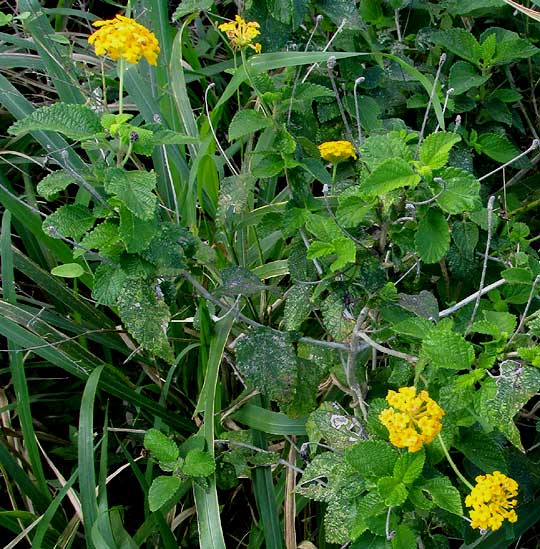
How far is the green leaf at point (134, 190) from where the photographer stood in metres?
0.79

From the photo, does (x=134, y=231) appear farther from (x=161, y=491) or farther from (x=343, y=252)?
(x=161, y=491)

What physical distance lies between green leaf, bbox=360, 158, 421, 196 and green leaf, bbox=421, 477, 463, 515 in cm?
32

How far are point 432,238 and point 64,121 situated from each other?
42 cm

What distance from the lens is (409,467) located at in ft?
2.68

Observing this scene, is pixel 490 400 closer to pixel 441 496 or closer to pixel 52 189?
pixel 441 496

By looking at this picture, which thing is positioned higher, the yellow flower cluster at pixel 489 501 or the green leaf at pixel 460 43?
the green leaf at pixel 460 43

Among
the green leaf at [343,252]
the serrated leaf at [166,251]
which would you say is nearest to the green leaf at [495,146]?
the green leaf at [343,252]

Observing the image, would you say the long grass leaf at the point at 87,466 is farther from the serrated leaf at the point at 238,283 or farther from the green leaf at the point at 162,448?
the serrated leaf at the point at 238,283

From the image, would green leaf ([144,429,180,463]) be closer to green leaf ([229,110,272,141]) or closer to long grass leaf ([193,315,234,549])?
long grass leaf ([193,315,234,549])

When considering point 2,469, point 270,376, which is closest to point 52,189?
point 270,376

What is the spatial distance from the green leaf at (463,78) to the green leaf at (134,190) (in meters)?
0.61

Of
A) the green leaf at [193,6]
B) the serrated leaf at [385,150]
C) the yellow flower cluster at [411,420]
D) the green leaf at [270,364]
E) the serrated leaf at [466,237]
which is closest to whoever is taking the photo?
the yellow flower cluster at [411,420]

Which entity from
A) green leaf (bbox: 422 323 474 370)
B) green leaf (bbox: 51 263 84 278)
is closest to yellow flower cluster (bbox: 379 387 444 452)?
green leaf (bbox: 422 323 474 370)

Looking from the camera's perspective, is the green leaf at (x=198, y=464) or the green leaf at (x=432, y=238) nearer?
the green leaf at (x=432, y=238)
